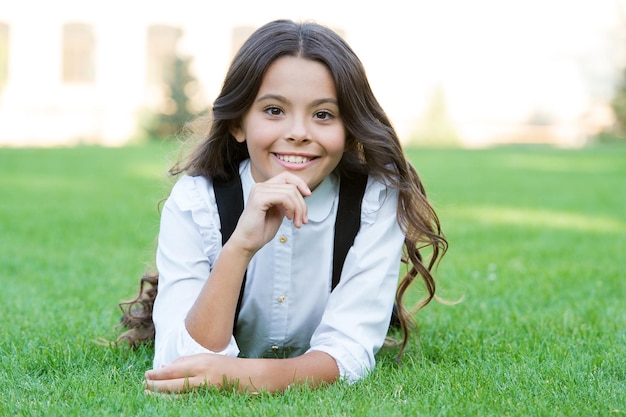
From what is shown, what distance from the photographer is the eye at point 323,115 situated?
2594 millimetres

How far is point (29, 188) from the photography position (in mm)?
8508

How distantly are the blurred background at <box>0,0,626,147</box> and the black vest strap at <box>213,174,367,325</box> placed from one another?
18282 millimetres

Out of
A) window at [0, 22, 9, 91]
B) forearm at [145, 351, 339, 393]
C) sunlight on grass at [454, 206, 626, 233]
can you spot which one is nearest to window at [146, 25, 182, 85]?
window at [0, 22, 9, 91]

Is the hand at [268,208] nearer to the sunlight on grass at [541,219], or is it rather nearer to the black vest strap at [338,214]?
Answer: the black vest strap at [338,214]

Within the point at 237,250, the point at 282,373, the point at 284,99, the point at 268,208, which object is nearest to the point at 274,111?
the point at 284,99

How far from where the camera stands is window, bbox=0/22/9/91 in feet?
70.6

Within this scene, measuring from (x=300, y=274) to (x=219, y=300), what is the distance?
392mm

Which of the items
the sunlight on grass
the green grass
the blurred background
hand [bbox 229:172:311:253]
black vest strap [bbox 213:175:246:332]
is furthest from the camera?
the blurred background

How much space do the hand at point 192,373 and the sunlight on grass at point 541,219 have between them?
4.37 m

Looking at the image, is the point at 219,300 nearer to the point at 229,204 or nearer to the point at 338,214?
the point at 229,204

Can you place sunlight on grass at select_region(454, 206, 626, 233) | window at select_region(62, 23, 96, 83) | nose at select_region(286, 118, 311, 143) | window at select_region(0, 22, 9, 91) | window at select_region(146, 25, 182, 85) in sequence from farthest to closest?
window at select_region(146, 25, 182, 85) → window at select_region(62, 23, 96, 83) → window at select_region(0, 22, 9, 91) → sunlight on grass at select_region(454, 206, 626, 233) → nose at select_region(286, 118, 311, 143)

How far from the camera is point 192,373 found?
2342 mm

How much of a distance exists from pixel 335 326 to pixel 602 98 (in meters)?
21.8

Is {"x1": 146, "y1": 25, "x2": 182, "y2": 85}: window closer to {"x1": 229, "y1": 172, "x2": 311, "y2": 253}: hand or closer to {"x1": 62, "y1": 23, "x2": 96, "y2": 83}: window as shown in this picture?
{"x1": 62, "y1": 23, "x2": 96, "y2": 83}: window
